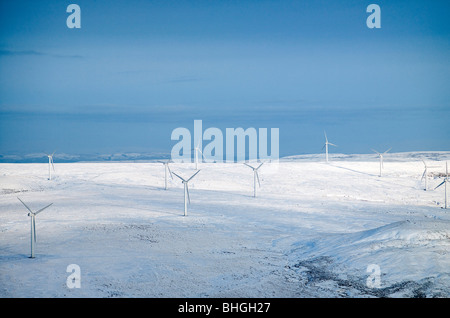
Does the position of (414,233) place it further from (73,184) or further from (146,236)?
(73,184)

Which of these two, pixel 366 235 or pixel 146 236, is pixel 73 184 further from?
pixel 366 235

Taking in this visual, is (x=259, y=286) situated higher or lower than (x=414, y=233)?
lower
